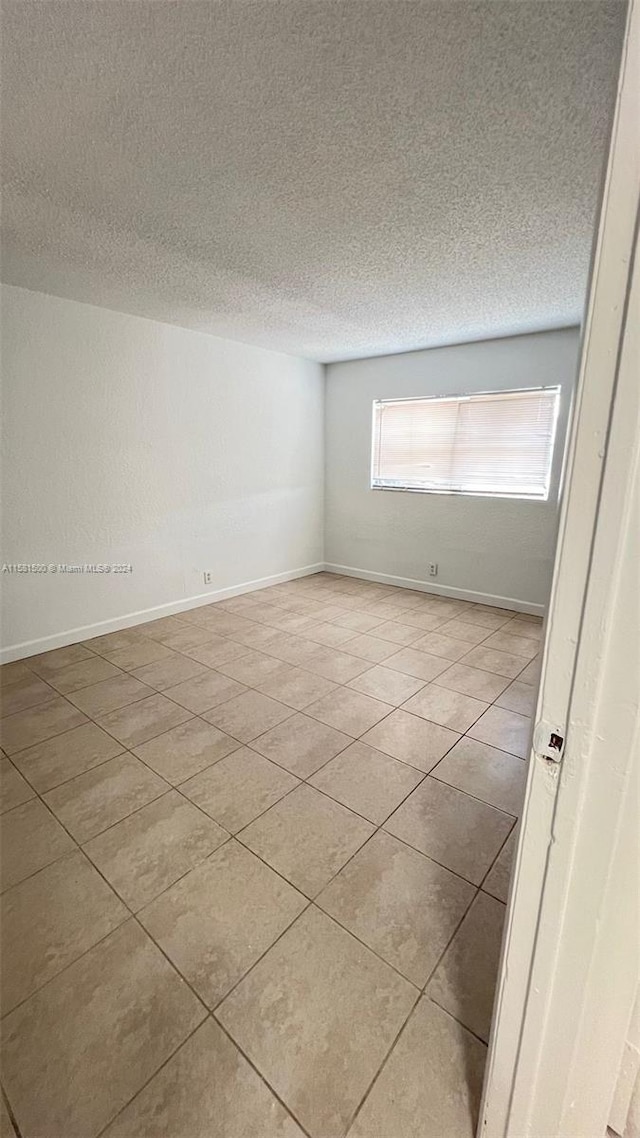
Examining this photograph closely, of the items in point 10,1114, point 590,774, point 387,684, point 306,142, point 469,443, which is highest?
point 306,142

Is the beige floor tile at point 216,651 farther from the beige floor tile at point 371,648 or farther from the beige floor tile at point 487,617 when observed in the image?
the beige floor tile at point 487,617

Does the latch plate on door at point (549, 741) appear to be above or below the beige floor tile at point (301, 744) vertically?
above

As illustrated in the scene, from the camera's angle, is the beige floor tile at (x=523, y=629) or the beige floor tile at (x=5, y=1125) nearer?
the beige floor tile at (x=5, y=1125)

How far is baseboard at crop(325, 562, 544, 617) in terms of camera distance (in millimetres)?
3984

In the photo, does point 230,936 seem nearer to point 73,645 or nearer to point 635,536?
point 635,536

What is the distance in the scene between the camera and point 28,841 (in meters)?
1.62

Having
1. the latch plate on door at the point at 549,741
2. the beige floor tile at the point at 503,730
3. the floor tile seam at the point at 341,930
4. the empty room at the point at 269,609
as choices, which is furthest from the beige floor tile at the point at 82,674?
the latch plate on door at the point at 549,741

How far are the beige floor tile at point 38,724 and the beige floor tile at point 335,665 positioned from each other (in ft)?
4.50

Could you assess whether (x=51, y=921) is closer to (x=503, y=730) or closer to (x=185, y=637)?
(x=503, y=730)

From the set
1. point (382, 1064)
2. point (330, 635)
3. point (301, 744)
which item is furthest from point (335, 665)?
point (382, 1064)

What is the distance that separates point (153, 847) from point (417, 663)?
75.7 inches

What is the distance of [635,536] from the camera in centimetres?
56

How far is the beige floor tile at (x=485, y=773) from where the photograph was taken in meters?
1.84

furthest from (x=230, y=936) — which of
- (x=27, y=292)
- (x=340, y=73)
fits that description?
(x=27, y=292)
